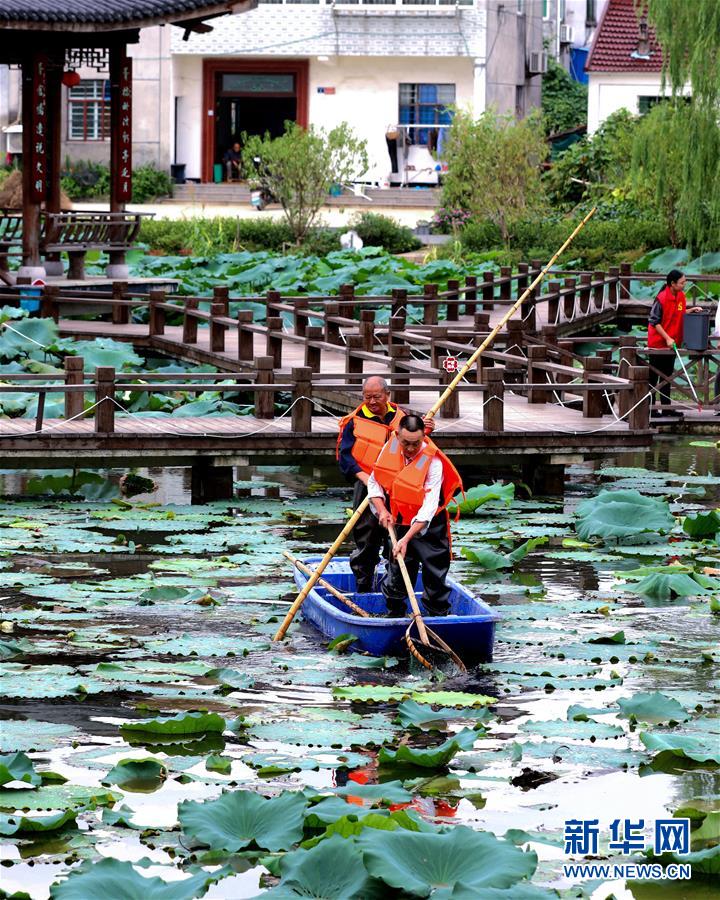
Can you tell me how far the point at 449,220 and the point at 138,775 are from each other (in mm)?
29392

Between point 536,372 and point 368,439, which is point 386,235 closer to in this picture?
point 536,372

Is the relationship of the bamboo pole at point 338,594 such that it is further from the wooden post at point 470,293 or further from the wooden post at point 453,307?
the wooden post at point 453,307

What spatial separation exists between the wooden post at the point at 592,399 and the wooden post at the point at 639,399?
0.38 metres

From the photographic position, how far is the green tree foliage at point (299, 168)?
109ft

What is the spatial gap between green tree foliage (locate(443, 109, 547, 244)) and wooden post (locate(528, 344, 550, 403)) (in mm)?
16176

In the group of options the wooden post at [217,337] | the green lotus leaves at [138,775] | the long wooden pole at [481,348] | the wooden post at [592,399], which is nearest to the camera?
the green lotus leaves at [138,775]

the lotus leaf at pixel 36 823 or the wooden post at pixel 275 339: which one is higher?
the wooden post at pixel 275 339

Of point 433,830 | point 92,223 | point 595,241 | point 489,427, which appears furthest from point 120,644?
point 595,241

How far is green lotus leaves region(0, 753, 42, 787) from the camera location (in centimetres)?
725

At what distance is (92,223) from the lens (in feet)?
78.7

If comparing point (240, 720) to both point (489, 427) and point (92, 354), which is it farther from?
point (92, 354)

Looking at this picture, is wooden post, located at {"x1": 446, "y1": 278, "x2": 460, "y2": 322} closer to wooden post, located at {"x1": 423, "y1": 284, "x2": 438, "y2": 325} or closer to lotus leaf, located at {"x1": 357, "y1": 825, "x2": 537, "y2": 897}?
wooden post, located at {"x1": 423, "y1": 284, "x2": 438, "y2": 325}

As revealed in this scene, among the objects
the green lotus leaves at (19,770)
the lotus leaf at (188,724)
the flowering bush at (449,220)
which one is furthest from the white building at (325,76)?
the green lotus leaves at (19,770)

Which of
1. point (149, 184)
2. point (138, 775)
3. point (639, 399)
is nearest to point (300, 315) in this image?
point (639, 399)
